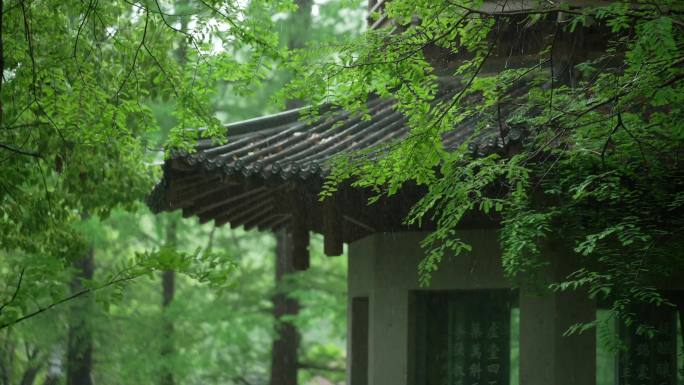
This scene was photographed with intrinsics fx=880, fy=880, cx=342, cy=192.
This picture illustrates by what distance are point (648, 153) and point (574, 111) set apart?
1.87 ft

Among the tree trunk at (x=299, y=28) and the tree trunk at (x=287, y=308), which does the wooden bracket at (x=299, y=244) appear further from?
the tree trunk at (x=299, y=28)

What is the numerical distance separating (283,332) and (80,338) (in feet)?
11.3

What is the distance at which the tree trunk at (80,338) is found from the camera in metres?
14.1

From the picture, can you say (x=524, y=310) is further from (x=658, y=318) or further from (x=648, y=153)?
(x=648, y=153)

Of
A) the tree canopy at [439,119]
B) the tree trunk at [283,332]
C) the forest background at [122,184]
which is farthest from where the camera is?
the tree trunk at [283,332]

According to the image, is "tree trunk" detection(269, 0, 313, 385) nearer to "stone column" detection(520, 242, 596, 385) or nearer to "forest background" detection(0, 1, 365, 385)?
"forest background" detection(0, 1, 365, 385)

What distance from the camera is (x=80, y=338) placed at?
577 inches

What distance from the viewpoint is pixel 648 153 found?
4.80 metres

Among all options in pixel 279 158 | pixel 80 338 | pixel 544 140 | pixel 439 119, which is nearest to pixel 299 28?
pixel 80 338

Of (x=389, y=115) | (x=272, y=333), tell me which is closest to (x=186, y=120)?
(x=389, y=115)

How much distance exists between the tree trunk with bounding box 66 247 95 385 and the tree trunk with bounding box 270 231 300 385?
3178 millimetres

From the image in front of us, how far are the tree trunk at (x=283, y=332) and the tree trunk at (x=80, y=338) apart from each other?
10.4 ft

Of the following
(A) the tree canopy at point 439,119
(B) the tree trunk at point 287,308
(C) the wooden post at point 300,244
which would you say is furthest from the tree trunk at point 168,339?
(A) the tree canopy at point 439,119

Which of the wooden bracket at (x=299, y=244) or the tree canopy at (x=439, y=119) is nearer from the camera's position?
the tree canopy at (x=439, y=119)
